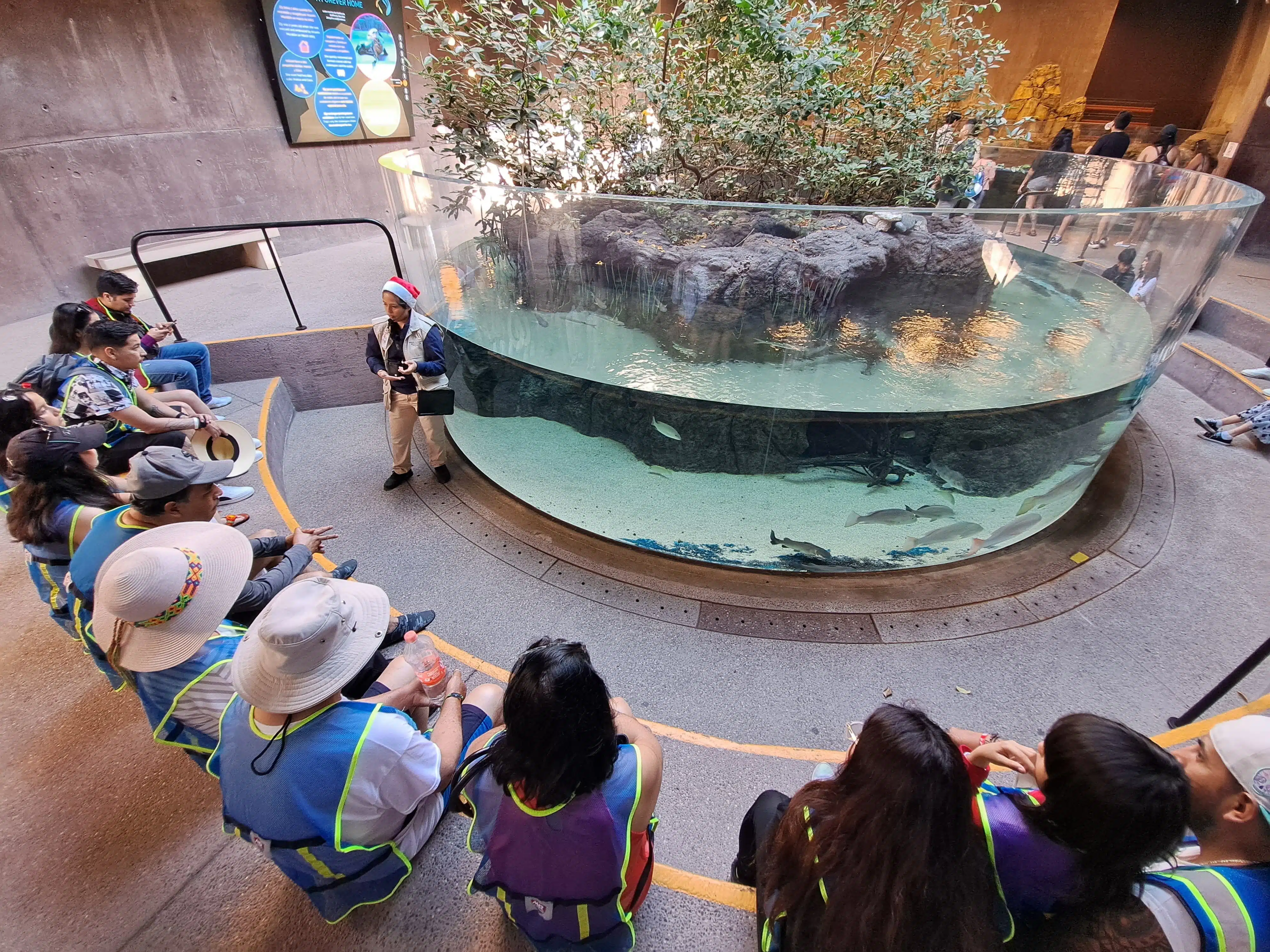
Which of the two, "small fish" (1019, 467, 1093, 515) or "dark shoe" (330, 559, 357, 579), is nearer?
"dark shoe" (330, 559, 357, 579)

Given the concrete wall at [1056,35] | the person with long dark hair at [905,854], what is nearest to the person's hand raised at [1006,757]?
the person with long dark hair at [905,854]

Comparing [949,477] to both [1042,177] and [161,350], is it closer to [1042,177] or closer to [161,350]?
[161,350]

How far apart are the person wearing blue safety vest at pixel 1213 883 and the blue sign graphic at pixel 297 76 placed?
391 inches

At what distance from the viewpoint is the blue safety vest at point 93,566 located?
1655 mm

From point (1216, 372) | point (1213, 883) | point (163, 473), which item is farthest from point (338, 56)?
point (1216, 372)

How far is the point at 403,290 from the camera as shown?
11.1 ft

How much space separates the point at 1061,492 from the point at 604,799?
12.1 ft

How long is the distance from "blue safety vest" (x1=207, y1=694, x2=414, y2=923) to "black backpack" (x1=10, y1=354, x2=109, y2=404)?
255cm

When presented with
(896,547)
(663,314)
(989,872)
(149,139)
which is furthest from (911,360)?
(149,139)

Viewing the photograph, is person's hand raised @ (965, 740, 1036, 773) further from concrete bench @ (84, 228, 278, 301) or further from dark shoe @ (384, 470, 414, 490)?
concrete bench @ (84, 228, 278, 301)

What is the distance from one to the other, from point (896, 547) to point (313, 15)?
9.31 meters

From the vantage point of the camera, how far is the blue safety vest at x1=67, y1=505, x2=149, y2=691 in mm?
1655

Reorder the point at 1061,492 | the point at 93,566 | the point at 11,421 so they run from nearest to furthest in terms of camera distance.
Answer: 1. the point at 93,566
2. the point at 11,421
3. the point at 1061,492

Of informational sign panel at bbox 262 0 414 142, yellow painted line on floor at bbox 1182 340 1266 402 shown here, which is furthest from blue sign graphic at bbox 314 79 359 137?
yellow painted line on floor at bbox 1182 340 1266 402
